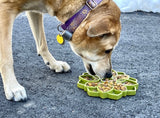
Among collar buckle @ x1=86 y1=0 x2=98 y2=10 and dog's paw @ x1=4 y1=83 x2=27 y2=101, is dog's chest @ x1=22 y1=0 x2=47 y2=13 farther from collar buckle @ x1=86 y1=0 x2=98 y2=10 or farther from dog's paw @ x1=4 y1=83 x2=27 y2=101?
dog's paw @ x1=4 y1=83 x2=27 y2=101

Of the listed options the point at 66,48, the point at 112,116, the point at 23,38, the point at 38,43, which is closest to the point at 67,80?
the point at 38,43

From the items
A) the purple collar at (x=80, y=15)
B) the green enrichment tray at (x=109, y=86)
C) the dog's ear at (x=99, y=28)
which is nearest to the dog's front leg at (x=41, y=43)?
the green enrichment tray at (x=109, y=86)

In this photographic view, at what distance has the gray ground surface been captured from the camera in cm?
207

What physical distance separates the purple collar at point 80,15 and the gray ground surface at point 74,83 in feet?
1.92

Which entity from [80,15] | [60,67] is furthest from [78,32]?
[60,67]

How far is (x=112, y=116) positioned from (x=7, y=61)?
39.3 inches

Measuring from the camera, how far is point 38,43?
2955mm

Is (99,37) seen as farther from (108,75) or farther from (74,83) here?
(74,83)

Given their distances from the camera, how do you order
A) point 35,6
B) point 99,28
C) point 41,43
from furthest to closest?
point 41,43, point 35,6, point 99,28

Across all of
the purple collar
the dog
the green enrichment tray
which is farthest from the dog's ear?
the green enrichment tray

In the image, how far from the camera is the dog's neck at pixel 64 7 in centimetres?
230

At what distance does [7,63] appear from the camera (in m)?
2.25

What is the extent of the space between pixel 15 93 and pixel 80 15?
34.3 inches

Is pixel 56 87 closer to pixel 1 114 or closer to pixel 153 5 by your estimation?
pixel 1 114
